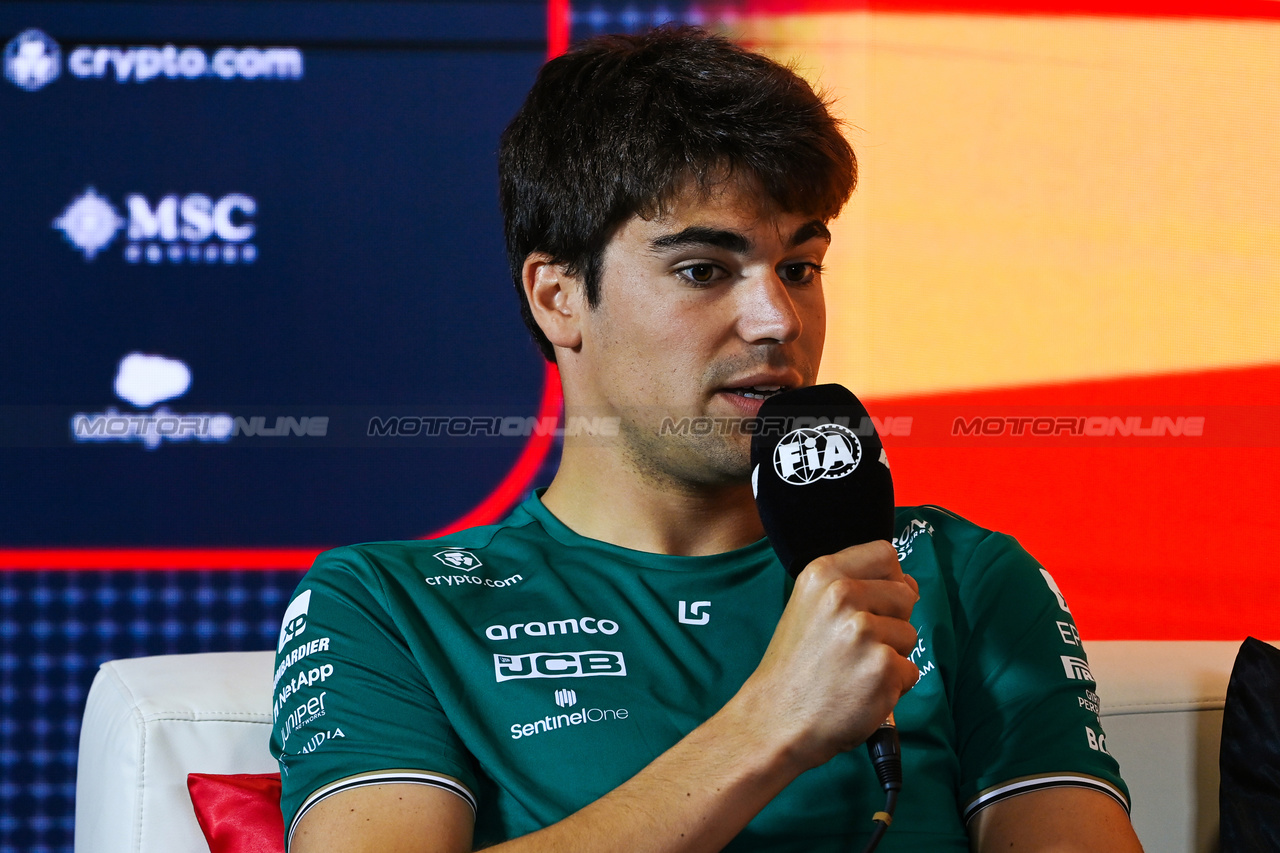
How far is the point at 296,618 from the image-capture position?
1.08 meters

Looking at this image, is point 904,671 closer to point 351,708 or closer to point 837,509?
point 837,509

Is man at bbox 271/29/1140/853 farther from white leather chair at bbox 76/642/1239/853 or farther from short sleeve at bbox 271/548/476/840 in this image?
white leather chair at bbox 76/642/1239/853

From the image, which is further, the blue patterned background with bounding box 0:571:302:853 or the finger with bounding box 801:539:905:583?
the blue patterned background with bounding box 0:571:302:853

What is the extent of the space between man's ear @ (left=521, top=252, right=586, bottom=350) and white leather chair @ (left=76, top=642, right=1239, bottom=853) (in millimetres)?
517

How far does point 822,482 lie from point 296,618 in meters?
0.53

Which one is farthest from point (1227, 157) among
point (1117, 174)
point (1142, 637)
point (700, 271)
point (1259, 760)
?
point (700, 271)

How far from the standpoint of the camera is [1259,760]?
122cm

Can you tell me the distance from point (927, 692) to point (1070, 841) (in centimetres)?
17

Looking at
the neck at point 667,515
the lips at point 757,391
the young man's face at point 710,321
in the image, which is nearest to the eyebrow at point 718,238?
the young man's face at point 710,321

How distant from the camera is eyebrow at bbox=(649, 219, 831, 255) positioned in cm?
110

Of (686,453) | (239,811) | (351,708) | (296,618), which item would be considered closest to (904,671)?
(686,453)

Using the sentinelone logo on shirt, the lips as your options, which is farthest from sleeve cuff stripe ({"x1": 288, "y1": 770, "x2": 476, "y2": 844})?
the sentinelone logo on shirt

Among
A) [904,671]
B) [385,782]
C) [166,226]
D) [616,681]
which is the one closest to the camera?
[904,671]

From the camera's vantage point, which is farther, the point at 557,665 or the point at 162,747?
the point at 162,747
